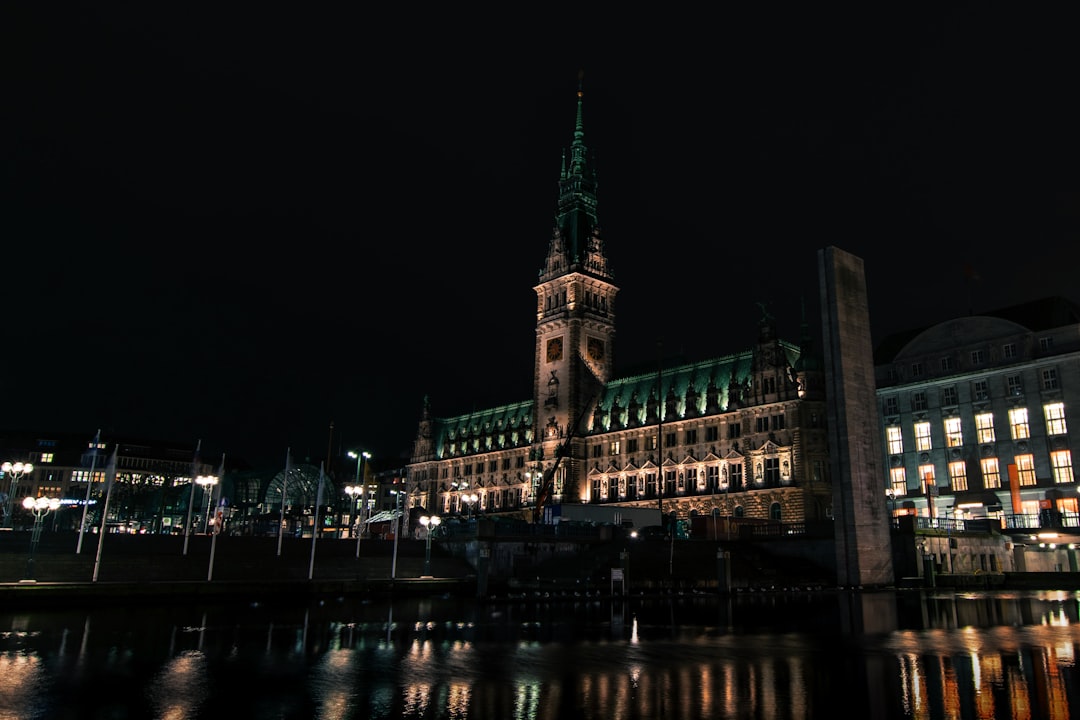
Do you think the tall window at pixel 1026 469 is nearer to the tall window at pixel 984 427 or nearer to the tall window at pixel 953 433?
the tall window at pixel 984 427

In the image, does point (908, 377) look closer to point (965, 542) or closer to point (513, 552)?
point (965, 542)

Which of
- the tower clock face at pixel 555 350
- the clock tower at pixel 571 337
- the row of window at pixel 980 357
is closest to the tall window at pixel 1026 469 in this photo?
the row of window at pixel 980 357

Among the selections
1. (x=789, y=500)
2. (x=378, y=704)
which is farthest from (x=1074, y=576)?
(x=378, y=704)

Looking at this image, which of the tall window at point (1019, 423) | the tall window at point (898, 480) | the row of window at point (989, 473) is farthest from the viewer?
the tall window at point (898, 480)

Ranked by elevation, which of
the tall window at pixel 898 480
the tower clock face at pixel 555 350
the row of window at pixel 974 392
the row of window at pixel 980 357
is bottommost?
the tall window at pixel 898 480

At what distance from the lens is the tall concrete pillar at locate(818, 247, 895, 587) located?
62406mm

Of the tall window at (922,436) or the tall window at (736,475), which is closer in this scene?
the tall window at (922,436)

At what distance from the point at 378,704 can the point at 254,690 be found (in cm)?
355

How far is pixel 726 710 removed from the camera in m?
16.1

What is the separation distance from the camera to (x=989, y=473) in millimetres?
88562

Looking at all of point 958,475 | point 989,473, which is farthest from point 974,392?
point 958,475

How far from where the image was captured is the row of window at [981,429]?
8462 centimetres

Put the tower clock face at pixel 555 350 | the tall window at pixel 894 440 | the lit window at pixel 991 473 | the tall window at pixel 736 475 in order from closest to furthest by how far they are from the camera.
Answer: the lit window at pixel 991 473, the tall window at pixel 894 440, the tall window at pixel 736 475, the tower clock face at pixel 555 350

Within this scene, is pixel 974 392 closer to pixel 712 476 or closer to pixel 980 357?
pixel 980 357
